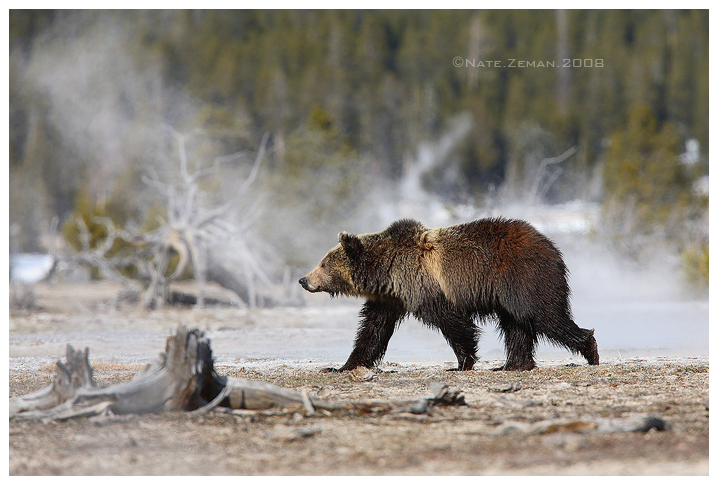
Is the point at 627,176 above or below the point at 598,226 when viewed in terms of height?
above

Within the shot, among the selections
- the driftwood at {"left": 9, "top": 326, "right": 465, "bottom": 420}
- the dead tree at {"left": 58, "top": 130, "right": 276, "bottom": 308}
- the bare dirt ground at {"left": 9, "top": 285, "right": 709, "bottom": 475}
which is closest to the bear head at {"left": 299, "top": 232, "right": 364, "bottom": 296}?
the bare dirt ground at {"left": 9, "top": 285, "right": 709, "bottom": 475}

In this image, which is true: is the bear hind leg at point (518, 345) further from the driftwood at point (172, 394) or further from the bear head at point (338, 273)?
the driftwood at point (172, 394)

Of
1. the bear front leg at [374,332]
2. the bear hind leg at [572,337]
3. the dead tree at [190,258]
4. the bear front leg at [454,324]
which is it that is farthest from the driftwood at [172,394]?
the dead tree at [190,258]

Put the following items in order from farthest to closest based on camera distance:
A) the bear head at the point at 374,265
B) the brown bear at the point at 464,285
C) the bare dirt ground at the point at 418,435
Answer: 1. the bear head at the point at 374,265
2. the brown bear at the point at 464,285
3. the bare dirt ground at the point at 418,435

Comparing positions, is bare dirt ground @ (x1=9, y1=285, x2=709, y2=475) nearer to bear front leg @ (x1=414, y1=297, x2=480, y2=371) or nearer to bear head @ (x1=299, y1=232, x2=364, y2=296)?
bear front leg @ (x1=414, y1=297, x2=480, y2=371)

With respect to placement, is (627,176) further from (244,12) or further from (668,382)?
(668,382)

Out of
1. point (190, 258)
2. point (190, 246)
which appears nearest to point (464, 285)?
point (190, 246)

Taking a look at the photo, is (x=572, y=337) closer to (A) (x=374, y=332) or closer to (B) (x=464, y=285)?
(B) (x=464, y=285)

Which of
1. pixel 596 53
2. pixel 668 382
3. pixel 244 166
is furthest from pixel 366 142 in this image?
pixel 668 382
